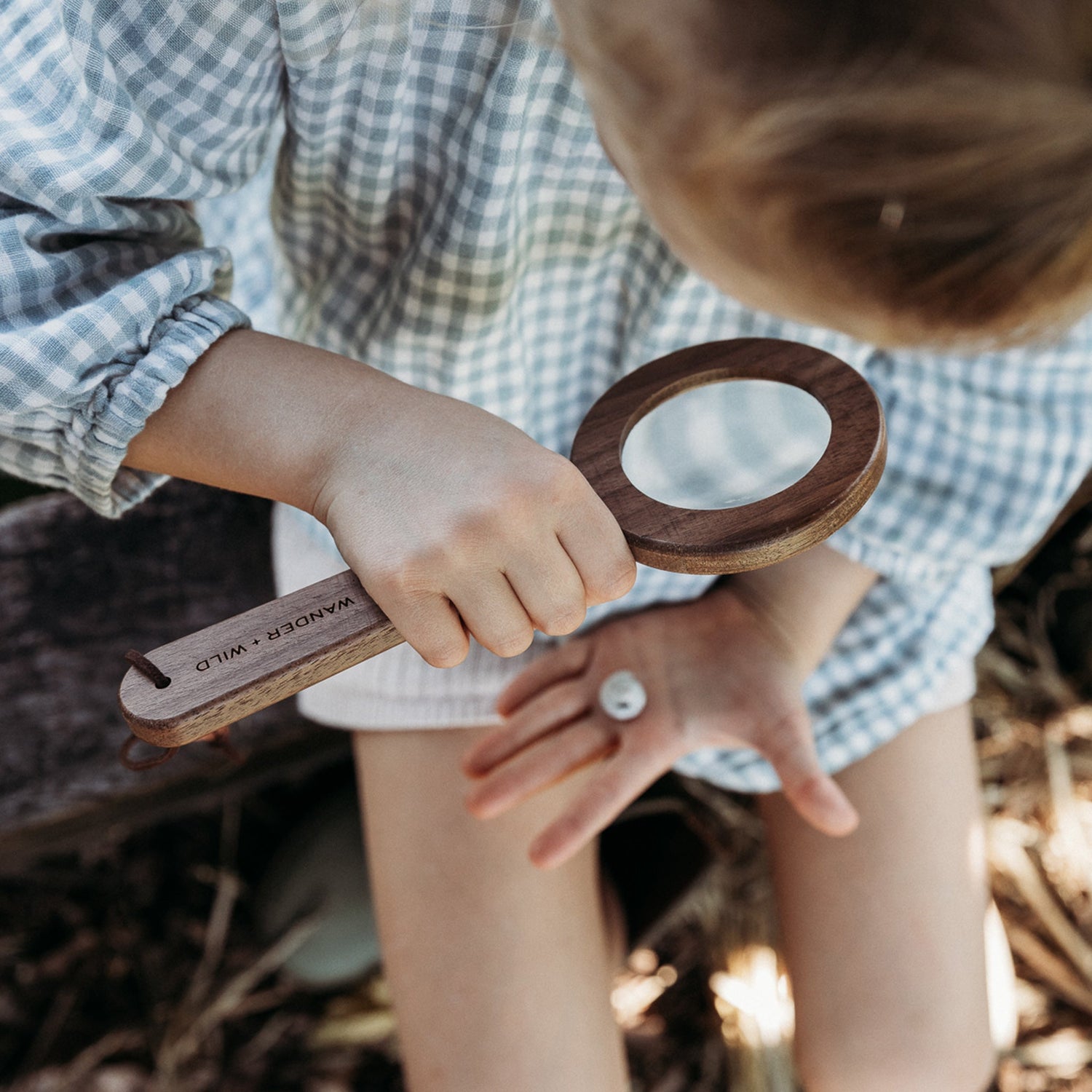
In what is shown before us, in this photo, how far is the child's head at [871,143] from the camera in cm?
42

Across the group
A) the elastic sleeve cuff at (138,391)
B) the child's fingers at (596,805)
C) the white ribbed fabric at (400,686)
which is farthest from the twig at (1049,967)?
the elastic sleeve cuff at (138,391)

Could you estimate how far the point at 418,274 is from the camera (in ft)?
A: 2.65

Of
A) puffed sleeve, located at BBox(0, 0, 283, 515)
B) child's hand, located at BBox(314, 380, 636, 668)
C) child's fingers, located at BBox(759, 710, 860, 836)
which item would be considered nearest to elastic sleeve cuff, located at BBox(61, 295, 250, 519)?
puffed sleeve, located at BBox(0, 0, 283, 515)

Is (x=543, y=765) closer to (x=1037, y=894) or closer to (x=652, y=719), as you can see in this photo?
(x=652, y=719)

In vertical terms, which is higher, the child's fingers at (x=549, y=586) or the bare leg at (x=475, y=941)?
the child's fingers at (x=549, y=586)

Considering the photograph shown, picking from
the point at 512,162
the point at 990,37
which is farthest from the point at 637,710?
the point at 990,37

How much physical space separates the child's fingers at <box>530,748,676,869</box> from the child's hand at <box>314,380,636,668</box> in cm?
26

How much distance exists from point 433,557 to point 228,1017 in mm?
919

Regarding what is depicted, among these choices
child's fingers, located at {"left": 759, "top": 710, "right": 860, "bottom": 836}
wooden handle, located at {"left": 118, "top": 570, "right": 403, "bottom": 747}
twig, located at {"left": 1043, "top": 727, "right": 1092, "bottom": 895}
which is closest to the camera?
wooden handle, located at {"left": 118, "top": 570, "right": 403, "bottom": 747}

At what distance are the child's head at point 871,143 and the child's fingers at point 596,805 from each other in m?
0.46

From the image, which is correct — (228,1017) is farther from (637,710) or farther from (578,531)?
(578,531)

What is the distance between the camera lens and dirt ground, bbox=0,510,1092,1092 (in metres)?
1.22

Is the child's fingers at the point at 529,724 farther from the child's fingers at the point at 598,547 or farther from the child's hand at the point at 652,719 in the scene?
the child's fingers at the point at 598,547

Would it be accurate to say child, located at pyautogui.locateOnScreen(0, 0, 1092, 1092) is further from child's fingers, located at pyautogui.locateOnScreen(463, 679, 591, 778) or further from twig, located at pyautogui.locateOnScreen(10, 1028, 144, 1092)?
twig, located at pyautogui.locateOnScreen(10, 1028, 144, 1092)
